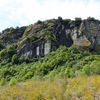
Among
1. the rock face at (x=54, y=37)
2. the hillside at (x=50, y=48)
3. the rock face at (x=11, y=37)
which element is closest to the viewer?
the hillside at (x=50, y=48)

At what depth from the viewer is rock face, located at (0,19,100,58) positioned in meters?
32.1

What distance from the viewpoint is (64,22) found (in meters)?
42.3

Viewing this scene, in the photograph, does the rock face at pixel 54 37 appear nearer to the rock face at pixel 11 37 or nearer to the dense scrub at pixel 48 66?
the rock face at pixel 11 37

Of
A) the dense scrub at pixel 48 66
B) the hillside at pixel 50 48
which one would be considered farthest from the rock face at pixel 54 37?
the dense scrub at pixel 48 66

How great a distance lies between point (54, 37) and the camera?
1410 inches

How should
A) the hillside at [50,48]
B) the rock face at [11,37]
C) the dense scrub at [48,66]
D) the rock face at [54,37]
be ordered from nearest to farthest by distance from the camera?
the dense scrub at [48,66] → the hillside at [50,48] → the rock face at [54,37] → the rock face at [11,37]

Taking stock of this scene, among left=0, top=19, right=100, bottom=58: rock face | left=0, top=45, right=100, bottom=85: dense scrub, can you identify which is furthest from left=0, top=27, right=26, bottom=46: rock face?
left=0, top=45, right=100, bottom=85: dense scrub

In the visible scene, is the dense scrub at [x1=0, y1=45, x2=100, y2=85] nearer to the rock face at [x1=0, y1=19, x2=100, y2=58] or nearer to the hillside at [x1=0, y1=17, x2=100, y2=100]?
the hillside at [x1=0, y1=17, x2=100, y2=100]

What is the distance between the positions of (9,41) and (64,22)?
1100 inches

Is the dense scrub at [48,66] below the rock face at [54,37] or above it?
below

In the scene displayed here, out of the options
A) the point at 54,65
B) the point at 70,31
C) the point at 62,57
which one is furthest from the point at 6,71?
the point at 70,31

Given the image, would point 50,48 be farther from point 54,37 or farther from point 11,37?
point 11,37

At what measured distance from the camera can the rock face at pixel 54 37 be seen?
105 feet

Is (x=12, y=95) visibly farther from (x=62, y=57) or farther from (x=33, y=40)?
(x=33, y=40)
